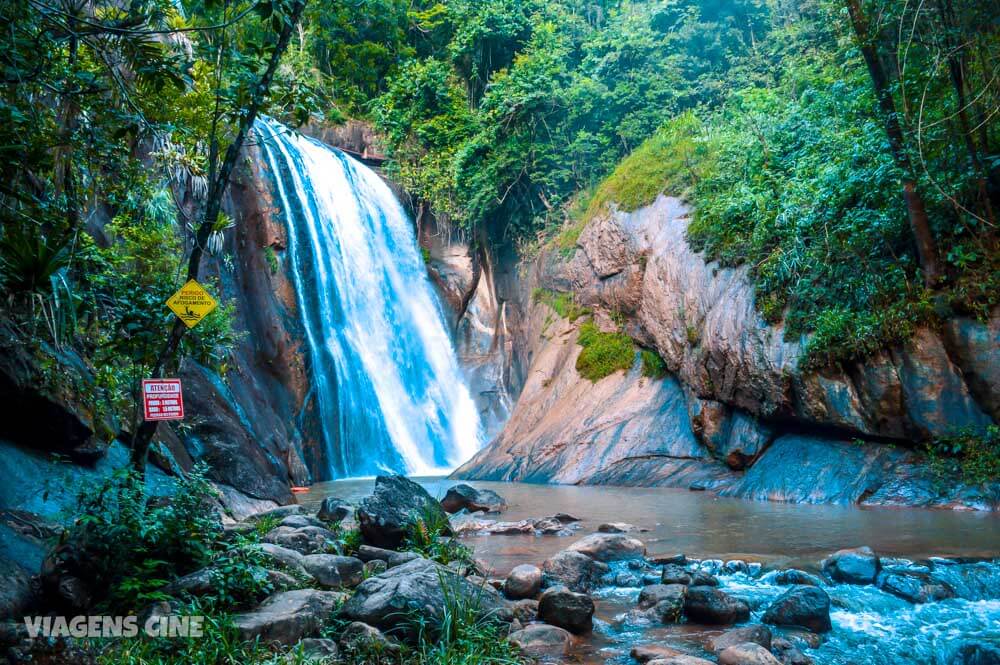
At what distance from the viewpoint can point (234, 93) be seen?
5961 millimetres

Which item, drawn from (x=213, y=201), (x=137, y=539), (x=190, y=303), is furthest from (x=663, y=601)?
(x=213, y=201)

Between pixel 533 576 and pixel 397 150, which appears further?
pixel 397 150

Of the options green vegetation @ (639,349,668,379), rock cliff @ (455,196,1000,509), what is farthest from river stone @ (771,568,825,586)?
green vegetation @ (639,349,668,379)

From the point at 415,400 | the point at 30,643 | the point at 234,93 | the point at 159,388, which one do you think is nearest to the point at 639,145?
the point at 415,400

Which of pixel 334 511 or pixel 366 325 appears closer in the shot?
pixel 334 511

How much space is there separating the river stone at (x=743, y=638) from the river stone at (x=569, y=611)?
88 centimetres

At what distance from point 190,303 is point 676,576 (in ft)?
15.4

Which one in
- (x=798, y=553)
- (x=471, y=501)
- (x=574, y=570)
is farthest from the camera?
(x=471, y=501)

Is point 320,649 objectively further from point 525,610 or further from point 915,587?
point 915,587

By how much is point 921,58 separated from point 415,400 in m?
14.6

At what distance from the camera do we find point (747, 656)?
4.44 meters

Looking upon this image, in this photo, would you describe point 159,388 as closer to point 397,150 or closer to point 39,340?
point 39,340

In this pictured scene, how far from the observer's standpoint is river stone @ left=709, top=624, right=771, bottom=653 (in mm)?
4809

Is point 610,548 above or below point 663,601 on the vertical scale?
below
